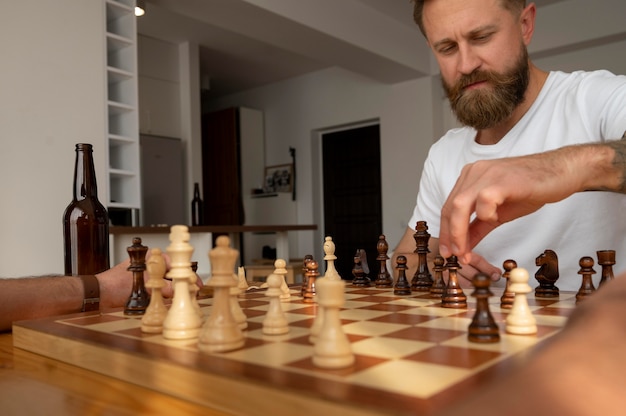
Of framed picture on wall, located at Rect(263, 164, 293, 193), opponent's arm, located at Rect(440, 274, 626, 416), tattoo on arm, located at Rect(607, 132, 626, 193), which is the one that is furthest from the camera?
framed picture on wall, located at Rect(263, 164, 293, 193)

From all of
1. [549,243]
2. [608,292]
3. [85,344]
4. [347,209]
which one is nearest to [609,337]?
[608,292]

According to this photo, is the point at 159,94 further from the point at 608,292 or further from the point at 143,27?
the point at 608,292

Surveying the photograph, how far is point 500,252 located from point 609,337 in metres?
1.35

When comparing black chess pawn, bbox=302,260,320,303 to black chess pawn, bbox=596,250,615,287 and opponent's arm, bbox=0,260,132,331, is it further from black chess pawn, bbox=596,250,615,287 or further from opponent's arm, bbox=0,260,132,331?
black chess pawn, bbox=596,250,615,287

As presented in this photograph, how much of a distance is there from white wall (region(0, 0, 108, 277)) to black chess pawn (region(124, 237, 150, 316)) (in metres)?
2.32

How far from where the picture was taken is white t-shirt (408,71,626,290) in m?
1.67

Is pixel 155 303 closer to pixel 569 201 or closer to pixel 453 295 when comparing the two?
pixel 453 295

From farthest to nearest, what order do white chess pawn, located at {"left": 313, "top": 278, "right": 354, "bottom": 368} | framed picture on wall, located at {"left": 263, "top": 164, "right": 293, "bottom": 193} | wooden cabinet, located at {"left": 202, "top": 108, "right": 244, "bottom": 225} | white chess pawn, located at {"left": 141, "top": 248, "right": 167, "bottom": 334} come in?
1. framed picture on wall, located at {"left": 263, "top": 164, "right": 293, "bottom": 193}
2. wooden cabinet, located at {"left": 202, "top": 108, "right": 244, "bottom": 225}
3. white chess pawn, located at {"left": 141, "top": 248, "right": 167, "bottom": 334}
4. white chess pawn, located at {"left": 313, "top": 278, "right": 354, "bottom": 368}

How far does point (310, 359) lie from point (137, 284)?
1.90 feet

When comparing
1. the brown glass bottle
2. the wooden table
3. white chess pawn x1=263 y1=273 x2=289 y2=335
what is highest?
the brown glass bottle

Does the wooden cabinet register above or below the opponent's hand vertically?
above

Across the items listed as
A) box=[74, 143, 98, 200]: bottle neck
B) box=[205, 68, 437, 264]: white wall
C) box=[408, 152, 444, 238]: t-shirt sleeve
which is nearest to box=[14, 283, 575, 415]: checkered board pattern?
box=[74, 143, 98, 200]: bottle neck

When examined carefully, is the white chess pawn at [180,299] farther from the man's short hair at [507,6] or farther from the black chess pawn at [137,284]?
the man's short hair at [507,6]

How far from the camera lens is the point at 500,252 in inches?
71.4
